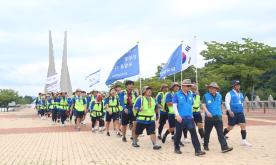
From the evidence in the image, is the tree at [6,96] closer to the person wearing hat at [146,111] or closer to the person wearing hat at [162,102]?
the person wearing hat at [162,102]

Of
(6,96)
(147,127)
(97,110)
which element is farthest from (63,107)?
(6,96)

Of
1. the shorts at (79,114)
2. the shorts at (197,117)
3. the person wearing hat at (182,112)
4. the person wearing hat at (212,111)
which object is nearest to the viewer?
the person wearing hat at (182,112)

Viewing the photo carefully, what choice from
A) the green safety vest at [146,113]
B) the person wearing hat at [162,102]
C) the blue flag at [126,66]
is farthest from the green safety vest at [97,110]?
the green safety vest at [146,113]

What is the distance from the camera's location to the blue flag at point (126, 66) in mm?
14938

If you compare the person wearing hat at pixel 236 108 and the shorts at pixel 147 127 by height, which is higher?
the person wearing hat at pixel 236 108

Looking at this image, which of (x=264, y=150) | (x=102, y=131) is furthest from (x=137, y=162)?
(x=102, y=131)

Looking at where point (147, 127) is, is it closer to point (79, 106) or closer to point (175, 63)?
point (175, 63)

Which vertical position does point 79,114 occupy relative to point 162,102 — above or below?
below

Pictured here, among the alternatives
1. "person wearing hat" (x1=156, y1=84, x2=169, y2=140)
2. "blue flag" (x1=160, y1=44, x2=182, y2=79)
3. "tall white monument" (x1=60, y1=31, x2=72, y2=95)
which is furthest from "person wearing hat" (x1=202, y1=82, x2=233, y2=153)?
"tall white monument" (x1=60, y1=31, x2=72, y2=95)

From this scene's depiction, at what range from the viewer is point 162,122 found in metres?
14.2

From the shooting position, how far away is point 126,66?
49.9 ft

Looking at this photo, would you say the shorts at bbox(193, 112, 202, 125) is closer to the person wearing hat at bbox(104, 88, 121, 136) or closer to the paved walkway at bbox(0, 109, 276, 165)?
the paved walkway at bbox(0, 109, 276, 165)

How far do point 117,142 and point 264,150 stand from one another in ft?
14.6

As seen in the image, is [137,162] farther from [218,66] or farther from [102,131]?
[218,66]
